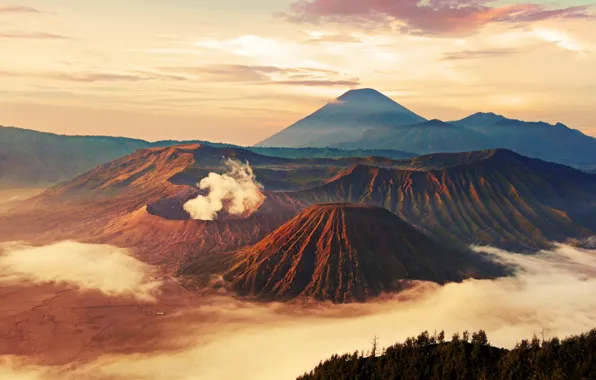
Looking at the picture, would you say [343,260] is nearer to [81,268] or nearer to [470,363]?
[470,363]

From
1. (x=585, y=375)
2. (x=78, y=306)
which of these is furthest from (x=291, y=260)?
(x=585, y=375)

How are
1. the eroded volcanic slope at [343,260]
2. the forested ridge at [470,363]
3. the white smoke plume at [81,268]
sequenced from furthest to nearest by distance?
the white smoke plume at [81,268] < the eroded volcanic slope at [343,260] < the forested ridge at [470,363]

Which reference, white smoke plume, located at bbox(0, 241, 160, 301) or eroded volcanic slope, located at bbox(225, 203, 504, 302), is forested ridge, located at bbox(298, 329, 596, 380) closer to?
eroded volcanic slope, located at bbox(225, 203, 504, 302)

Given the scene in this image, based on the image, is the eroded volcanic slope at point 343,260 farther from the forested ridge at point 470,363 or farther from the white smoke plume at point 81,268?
the forested ridge at point 470,363

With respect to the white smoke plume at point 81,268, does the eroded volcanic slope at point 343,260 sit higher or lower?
higher

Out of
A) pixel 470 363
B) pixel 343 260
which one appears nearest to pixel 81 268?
pixel 343 260

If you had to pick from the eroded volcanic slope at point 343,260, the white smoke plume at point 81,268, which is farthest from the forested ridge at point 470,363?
the white smoke plume at point 81,268

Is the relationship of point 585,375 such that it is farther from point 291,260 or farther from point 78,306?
point 78,306
